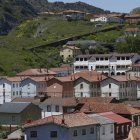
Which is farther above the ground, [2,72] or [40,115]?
[2,72]

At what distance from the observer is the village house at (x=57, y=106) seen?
46.0 m

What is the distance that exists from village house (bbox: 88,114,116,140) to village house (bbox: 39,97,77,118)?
831 centimetres

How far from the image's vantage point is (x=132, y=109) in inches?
1651

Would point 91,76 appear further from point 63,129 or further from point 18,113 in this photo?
point 63,129

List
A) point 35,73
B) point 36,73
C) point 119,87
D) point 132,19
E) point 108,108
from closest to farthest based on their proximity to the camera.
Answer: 1. point 108,108
2. point 119,87
3. point 35,73
4. point 36,73
5. point 132,19

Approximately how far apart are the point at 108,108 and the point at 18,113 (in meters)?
7.85

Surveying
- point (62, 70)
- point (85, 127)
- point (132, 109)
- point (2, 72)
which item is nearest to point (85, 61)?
point (62, 70)

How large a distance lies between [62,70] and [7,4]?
81.9 m

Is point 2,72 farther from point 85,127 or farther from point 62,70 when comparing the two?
point 85,127

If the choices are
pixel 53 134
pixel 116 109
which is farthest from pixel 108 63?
pixel 53 134

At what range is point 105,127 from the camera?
36.4 metres

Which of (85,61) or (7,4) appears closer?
(85,61)

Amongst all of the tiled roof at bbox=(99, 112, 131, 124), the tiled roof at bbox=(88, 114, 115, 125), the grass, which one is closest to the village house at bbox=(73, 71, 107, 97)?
the grass

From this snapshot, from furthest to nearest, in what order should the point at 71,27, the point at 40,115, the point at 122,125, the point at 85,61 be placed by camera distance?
1. the point at 71,27
2. the point at 85,61
3. the point at 40,115
4. the point at 122,125
